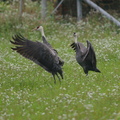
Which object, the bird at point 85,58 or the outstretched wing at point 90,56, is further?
the bird at point 85,58

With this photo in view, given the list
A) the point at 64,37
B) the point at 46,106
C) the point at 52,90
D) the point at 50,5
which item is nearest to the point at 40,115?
the point at 46,106

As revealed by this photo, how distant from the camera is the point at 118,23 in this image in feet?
60.7

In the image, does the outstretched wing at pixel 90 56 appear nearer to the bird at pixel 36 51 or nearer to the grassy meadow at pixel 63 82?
the grassy meadow at pixel 63 82

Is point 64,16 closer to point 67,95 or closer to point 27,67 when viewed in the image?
point 27,67

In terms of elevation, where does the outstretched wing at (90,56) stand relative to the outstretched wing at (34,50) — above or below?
below

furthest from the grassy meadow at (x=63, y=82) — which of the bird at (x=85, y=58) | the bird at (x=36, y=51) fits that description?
the bird at (x=36, y=51)

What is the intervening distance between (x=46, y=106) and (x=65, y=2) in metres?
15.3

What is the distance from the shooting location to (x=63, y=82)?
1045 cm

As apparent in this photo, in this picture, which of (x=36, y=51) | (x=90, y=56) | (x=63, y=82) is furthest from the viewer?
(x=90, y=56)

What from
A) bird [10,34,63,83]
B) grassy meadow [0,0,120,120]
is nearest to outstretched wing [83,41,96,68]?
grassy meadow [0,0,120,120]

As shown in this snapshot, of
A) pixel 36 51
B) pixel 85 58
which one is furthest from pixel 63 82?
pixel 36 51

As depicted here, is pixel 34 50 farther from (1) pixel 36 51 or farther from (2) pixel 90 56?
(2) pixel 90 56

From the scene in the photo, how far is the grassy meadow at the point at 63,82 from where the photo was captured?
755 centimetres

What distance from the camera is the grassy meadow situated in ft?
24.8
